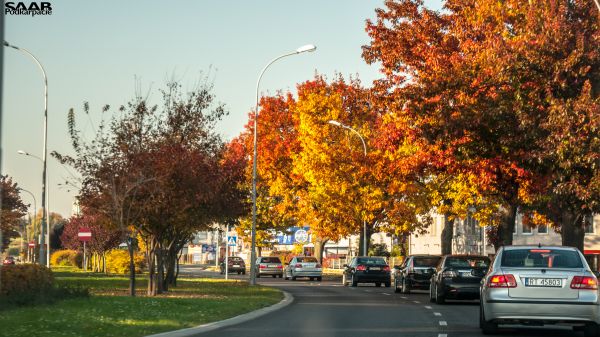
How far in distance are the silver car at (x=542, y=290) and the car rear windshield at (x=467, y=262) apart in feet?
42.4

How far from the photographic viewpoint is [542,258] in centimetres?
1861

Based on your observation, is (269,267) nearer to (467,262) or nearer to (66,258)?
(467,262)

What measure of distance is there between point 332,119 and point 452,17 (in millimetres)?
24055

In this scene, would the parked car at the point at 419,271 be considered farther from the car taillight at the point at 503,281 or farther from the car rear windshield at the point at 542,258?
the car taillight at the point at 503,281

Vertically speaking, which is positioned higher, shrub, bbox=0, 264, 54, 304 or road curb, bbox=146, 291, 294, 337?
shrub, bbox=0, 264, 54, 304

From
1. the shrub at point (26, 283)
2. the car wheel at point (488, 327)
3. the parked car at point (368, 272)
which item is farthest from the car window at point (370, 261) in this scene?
the car wheel at point (488, 327)

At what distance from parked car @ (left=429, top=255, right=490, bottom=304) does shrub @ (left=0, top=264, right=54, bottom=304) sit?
11032mm

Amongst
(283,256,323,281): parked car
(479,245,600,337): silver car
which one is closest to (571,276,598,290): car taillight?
(479,245,600,337): silver car

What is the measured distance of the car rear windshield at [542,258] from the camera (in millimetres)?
18484

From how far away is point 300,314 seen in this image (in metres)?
25.3

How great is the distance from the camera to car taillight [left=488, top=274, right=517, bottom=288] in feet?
59.9

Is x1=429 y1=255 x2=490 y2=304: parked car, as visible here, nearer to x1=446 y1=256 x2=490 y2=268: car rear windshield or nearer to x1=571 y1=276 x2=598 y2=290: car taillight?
x1=446 y1=256 x2=490 y2=268: car rear windshield

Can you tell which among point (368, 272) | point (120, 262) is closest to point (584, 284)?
point (368, 272)

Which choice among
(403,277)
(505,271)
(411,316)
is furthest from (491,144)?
(505,271)
